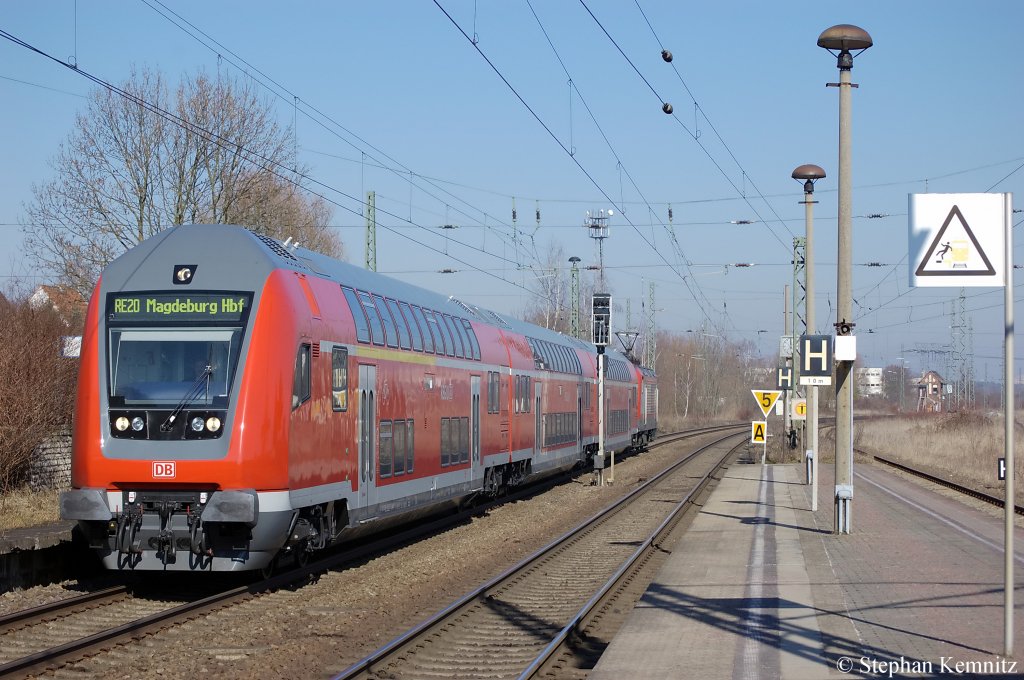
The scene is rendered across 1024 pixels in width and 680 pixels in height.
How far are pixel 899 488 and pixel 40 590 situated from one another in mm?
22316

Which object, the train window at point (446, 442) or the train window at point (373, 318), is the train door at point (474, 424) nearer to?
the train window at point (446, 442)

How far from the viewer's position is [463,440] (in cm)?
2136

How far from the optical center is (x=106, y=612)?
12.1m

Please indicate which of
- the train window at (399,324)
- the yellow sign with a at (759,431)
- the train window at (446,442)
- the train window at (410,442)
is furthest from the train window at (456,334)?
the yellow sign with a at (759,431)

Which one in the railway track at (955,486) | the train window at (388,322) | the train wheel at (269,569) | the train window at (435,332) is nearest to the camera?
the train wheel at (269,569)

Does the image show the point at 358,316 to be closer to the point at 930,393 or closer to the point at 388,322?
the point at 388,322

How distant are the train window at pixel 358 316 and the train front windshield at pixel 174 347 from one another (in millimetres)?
2779

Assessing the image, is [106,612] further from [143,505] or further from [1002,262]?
[1002,262]

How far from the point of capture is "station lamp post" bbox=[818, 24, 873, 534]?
1841 centimetres

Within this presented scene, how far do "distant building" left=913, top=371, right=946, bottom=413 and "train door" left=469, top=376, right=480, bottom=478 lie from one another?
7313cm

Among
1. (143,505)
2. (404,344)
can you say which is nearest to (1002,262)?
(143,505)

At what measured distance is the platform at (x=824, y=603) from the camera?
923cm

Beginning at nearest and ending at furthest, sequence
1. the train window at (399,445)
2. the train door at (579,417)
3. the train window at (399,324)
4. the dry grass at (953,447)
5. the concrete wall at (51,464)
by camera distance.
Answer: the train window at (399,445)
the train window at (399,324)
the concrete wall at (51,464)
the train door at (579,417)
the dry grass at (953,447)

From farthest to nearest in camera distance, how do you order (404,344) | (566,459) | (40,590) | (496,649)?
(566,459)
(404,344)
(40,590)
(496,649)
